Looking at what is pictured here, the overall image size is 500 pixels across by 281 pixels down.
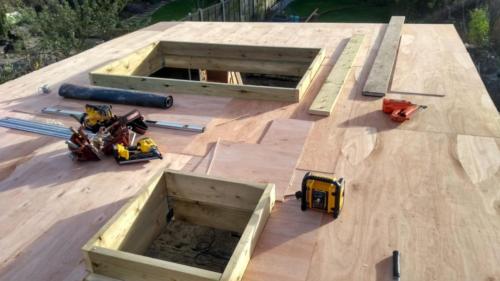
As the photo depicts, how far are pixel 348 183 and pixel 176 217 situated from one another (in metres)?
1.28

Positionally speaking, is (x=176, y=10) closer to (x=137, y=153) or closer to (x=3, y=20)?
(x=3, y=20)

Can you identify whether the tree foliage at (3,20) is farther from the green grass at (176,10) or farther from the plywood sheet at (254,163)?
the plywood sheet at (254,163)

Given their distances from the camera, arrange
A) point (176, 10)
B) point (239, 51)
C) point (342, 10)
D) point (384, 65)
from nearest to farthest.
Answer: point (384, 65) < point (239, 51) < point (342, 10) < point (176, 10)

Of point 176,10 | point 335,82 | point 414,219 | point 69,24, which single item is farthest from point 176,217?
point 176,10

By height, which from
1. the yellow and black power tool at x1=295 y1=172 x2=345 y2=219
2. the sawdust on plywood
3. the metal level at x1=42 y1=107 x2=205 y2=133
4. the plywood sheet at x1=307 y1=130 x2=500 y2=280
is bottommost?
the sawdust on plywood

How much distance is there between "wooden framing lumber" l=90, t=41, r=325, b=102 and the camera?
4.69 meters

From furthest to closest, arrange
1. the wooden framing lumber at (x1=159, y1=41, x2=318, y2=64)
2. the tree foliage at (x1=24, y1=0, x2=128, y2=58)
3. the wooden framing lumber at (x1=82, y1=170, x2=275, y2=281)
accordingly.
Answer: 1. the tree foliage at (x1=24, y1=0, x2=128, y2=58)
2. the wooden framing lumber at (x1=159, y1=41, x2=318, y2=64)
3. the wooden framing lumber at (x1=82, y1=170, x2=275, y2=281)

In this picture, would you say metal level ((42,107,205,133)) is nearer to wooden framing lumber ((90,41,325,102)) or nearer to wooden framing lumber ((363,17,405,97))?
wooden framing lumber ((90,41,325,102))

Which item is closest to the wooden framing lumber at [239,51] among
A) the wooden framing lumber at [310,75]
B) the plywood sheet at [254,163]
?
the wooden framing lumber at [310,75]

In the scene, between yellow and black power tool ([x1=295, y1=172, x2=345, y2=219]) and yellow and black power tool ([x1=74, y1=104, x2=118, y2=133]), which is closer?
yellow and black power tool ([x1=295, y1=172, x2=345, y2=219])

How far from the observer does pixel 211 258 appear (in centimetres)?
417

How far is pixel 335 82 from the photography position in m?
4.79

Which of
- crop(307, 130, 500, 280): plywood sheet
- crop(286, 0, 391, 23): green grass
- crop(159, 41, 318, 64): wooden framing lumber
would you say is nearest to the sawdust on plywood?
crop(307, 130, 500, 280): plywood sheet

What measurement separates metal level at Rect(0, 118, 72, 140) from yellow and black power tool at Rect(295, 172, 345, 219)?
250cm
